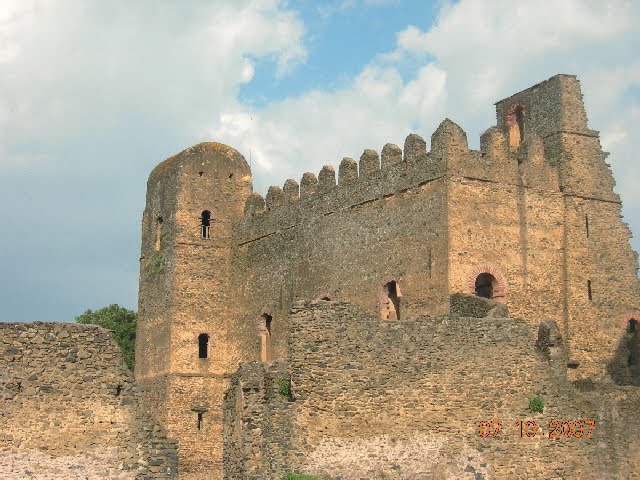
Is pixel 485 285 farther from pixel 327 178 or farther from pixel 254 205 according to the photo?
pixel 254 205

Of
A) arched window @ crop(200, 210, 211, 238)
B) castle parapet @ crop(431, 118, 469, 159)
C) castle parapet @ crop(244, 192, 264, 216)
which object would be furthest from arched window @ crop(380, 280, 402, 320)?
arched window @ crop(200, 210, 211, 238)

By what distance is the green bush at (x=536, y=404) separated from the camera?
20.7 meters

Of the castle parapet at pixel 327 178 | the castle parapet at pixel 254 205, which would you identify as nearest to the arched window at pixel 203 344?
the castle parapet at pixel 254 205

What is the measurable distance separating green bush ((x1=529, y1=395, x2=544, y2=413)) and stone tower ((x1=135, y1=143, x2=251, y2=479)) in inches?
546

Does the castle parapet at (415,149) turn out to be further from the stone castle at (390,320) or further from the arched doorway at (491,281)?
the arched doorway at (491,281)

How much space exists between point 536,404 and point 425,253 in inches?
259

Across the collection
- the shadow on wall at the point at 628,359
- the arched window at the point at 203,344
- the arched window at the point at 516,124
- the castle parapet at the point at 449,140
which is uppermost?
the arched window at the point at 516,124

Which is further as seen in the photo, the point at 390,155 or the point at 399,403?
the point at 390,155

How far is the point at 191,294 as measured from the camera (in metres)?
34.2

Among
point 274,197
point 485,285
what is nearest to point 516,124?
point 485,285

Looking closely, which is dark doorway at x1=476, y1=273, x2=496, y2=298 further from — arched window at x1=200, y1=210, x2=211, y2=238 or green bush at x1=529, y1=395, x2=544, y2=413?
arched window at x1=200, y1=210, x2=211, y2=238

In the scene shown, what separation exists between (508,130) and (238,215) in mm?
9948

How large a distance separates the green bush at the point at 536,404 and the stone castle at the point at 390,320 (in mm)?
97

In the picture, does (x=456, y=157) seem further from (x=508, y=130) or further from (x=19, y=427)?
(x=19, y=427)
